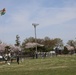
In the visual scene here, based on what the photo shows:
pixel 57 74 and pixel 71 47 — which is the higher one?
pixel 71 47

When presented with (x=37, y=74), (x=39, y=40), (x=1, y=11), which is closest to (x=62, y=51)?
(x=39, y=40)

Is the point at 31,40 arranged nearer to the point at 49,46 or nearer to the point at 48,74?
the point at 49,46

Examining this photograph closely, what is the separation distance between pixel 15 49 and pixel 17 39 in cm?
3079

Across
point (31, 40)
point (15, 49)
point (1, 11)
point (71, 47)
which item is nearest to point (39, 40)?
point (31, 40)

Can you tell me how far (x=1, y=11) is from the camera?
4519 centimetres

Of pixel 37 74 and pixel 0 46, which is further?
pixel 0 46

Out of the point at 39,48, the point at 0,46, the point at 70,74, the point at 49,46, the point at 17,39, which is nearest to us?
the point at 70,74

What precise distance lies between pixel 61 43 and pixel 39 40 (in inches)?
399

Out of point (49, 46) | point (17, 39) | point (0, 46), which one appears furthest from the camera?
point (17, 39)

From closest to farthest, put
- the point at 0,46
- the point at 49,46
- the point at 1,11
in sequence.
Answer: the point at 1,11, the point at 0,46, the point at 49,46

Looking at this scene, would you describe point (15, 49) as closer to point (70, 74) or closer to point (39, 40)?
point (39, 40)

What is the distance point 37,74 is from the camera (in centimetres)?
2102

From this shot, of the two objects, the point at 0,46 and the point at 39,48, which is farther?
the point at 39,48

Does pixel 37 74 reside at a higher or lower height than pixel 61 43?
lower
